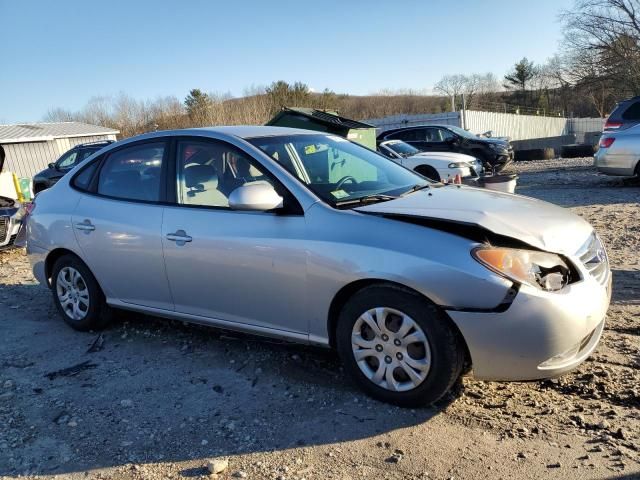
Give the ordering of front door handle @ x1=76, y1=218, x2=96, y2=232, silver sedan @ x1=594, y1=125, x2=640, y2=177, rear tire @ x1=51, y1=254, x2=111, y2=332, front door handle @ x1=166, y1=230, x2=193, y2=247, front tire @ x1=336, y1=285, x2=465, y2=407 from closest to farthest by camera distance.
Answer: front tire @ x1=336, y1=285, x2=465, y2=407 < front door handle @ x1=166, y1=230, x2=193, y2=247 < front door handle @ x1=76, y1=218, x2=96, y2=232 < rear tire @ x1=51, y1=254, x2=111, y2=332 < silver sedan @ x1=594, y1=125, x2=640, y2=177

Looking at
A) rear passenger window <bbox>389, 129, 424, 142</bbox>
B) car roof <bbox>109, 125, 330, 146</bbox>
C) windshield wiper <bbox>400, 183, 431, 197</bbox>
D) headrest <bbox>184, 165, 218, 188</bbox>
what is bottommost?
rear passenger window <bbox>389, 129, 424, 142</bbox>

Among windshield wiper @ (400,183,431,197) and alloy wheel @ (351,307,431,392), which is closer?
alloy wheel @ (351,307,431,392)

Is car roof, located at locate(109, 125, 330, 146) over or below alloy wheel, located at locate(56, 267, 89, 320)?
over

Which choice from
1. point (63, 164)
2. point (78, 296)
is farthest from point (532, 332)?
point (63, 164)

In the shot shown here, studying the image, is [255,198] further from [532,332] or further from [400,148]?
[400,148]

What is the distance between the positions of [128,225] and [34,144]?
30631 mm

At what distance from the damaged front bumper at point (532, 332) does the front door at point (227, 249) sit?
1.06 m

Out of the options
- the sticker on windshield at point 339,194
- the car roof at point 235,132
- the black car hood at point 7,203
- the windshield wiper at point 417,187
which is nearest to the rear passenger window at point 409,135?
the black car hood at point 7,203

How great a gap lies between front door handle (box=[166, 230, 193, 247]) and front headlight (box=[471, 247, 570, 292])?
1.99 meters

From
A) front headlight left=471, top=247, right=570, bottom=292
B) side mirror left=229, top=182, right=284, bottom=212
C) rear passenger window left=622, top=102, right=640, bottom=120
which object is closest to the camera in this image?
front headlight left=471, top=247, right=570, bottom=292

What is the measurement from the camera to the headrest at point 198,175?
3990 mm

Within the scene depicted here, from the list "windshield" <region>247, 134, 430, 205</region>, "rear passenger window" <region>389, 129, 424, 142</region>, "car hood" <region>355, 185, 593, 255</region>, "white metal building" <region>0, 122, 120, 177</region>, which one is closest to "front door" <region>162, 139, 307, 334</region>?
"windshield" <region>247, 134, 430, 205</region>

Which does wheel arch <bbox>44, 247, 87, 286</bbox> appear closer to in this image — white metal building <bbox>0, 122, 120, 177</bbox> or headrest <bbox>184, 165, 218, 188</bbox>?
headrest <bbox>184, 165, 218, 188</bbox>

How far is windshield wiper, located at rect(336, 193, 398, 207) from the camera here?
3.47 meters
